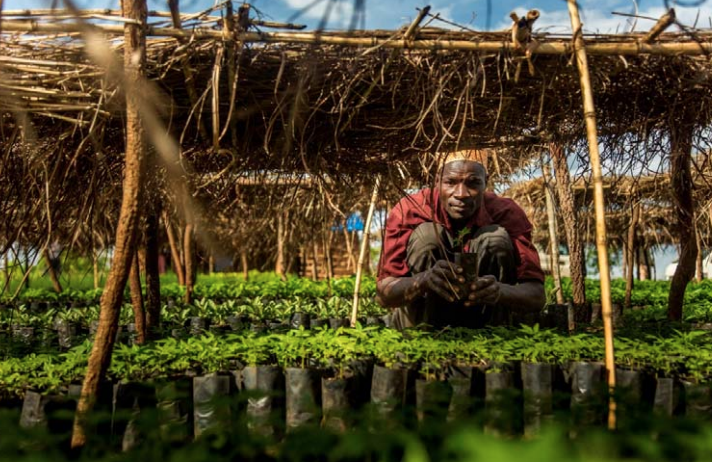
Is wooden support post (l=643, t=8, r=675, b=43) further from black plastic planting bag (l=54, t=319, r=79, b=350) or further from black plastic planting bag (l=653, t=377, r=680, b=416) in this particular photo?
black plastic planting bag (l=54, t=319, r=79, b=350)

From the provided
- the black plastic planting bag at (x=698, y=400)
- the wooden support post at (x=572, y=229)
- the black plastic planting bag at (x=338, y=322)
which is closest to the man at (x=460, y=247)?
the black plastic planting bag at (x=698, y=400)

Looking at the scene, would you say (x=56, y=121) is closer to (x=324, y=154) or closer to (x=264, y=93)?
(x=264, y=93)

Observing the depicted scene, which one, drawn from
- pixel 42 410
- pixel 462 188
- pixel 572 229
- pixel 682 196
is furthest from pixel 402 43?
pixel 572 229

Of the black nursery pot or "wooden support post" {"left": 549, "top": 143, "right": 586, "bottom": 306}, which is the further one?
"wooden support post" {"left": 549, "top": 143, "right": 586, "bottom": 306}

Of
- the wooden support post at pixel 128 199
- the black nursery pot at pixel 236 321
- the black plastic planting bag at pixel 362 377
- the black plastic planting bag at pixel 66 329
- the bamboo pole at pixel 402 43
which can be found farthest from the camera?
the black nursery pot at pixel 236 321

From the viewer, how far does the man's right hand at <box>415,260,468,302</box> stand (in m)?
3.43

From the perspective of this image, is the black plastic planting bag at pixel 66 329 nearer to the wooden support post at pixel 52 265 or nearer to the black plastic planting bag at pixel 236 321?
the wooden support post at pixel 52 265

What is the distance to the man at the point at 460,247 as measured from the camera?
12.8ft

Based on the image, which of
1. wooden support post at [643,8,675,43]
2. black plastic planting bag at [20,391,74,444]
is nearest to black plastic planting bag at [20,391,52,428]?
black plastic planting bag at [20,391,74,444]

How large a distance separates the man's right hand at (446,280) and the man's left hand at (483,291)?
0.17ft

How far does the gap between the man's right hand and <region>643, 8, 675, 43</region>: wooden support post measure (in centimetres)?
139

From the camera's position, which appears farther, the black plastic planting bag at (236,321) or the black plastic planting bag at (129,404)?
the black plastic planting bag at (236,321)

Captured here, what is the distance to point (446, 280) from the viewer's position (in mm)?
3482

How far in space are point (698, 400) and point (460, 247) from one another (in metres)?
1.74
